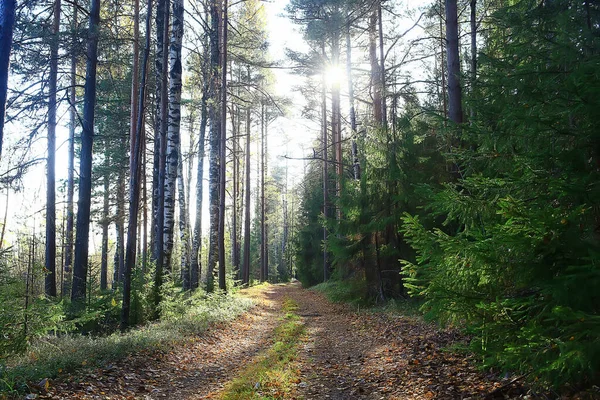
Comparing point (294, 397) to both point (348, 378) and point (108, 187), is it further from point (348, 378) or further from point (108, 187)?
point (108, 187)

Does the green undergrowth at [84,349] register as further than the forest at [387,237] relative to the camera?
Yes

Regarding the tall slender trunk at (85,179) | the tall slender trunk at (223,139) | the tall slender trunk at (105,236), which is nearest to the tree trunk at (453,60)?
the tall slender trunk at (223,139)

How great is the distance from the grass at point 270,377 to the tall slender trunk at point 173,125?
565 cm

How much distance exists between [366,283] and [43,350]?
421 inches

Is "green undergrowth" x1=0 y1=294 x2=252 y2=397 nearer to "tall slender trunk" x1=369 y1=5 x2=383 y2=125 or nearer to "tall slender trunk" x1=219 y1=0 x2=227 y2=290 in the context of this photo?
"tall slender trunk" x1=219 y1=0 x2=227 y2=290

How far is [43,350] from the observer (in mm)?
6281

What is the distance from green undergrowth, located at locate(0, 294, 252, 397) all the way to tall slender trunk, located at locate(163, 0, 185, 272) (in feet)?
8.54

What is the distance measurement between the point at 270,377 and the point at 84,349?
3.36 metres

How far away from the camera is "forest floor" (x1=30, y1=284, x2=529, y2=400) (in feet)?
16.5

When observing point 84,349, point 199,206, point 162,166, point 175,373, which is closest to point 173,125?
point 162,166

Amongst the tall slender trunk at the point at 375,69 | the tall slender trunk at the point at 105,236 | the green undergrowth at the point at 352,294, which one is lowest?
the green undergrowth at the point at 352,294

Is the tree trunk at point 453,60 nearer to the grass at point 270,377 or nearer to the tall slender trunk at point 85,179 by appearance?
the grass at point 270,377

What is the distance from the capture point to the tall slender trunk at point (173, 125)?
12500 mm

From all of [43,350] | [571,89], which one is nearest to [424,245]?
[571,89]
